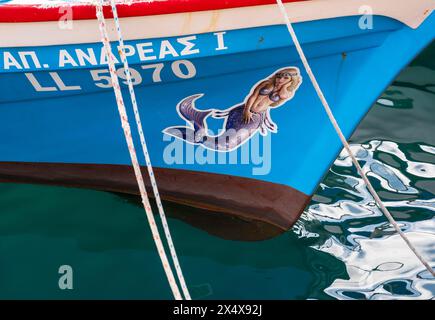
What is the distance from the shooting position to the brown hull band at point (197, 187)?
3.67 metres

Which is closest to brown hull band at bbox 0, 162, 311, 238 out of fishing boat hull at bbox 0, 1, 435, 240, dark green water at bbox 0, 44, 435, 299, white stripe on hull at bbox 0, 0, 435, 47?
fishing boat hull at bbox 0, 1, 435, 240

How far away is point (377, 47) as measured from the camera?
3342 mm

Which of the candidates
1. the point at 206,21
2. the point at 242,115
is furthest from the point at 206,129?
the point at 206,21

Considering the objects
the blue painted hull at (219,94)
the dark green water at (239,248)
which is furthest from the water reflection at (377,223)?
the blue painted hull at (219,94)

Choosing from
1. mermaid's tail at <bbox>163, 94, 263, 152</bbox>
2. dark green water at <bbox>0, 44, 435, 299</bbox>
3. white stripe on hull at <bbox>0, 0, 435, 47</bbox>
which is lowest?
dark green water at <bbox>0, 44, 435, 299</bbox>

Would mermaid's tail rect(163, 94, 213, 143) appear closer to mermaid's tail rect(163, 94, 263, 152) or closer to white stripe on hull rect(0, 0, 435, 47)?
mermaid's tail rect(163, 94, 263, 152)

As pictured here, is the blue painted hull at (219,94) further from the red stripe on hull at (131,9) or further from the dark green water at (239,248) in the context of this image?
the dark green water at (239,248)

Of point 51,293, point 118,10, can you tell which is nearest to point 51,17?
point 118,10

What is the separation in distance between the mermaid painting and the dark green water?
0.55m

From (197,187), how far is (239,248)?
15.3 inches

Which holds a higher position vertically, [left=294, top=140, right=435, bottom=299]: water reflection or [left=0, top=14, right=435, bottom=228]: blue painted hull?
[left=0, top=14, right=435, bottom=228]: blue painted hull

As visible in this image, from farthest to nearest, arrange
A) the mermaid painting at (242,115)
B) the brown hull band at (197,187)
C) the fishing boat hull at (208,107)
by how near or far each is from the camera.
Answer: the brown hull band at (197,187) → the mermaid painting at (242,115) → the fishing boat hull at (208,107)

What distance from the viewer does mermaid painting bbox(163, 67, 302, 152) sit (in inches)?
135

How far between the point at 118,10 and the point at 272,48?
27.9 inches
